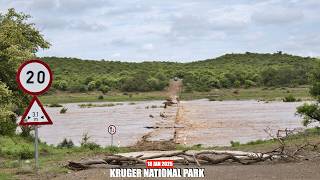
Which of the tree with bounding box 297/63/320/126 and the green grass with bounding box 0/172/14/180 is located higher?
the tree with bounding box 297/63/320/126

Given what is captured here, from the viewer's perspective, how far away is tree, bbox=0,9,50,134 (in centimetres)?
2223

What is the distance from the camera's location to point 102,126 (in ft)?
161

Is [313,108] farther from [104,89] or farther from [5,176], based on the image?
[104,89]

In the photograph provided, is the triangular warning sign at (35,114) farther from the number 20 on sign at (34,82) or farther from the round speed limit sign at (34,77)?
the round speed limit sign at (34,77)

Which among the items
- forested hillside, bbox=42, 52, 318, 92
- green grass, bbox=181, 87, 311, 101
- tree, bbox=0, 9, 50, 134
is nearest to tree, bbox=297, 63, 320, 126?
tree, bbox=0, 9, 50, 134

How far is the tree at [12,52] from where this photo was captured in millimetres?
22231

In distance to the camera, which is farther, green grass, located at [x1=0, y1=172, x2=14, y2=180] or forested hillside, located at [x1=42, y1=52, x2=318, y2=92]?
forested hillside, located at [x1=42, y1=52, x2=318, y2=92]

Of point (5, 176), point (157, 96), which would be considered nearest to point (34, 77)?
point (5, 176)

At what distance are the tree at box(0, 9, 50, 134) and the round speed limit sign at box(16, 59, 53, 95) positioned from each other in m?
6.33

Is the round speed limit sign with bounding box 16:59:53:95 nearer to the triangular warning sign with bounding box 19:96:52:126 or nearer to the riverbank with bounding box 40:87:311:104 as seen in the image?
the triangular warning sign with bounding box 19:96:52:126

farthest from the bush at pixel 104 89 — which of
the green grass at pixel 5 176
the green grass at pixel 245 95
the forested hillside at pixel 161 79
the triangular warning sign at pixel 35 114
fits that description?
the triangular warning sign at pixel 35 114

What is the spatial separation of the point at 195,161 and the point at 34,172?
13.7ft

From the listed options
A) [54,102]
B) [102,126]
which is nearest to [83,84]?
[54,102]

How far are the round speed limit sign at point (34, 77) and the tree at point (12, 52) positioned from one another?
633 centimetres
